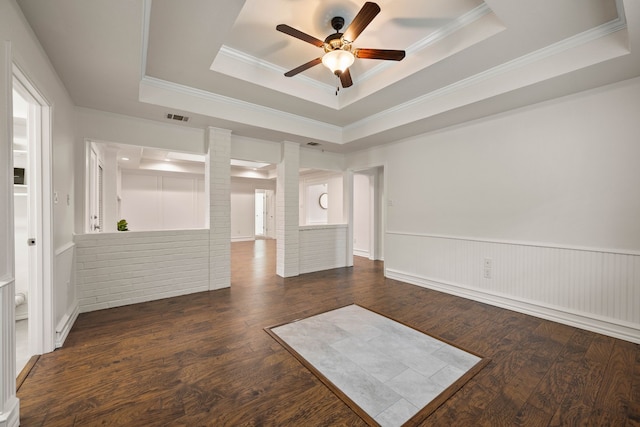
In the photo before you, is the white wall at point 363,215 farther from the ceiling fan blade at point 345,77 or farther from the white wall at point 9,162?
the white wall at point 9,162

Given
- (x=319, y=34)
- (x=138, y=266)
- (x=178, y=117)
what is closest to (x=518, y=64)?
(x=319, y=34)

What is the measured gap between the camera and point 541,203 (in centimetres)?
324

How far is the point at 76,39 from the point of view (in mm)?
2047

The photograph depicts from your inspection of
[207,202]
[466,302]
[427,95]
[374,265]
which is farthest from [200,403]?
[374,265]

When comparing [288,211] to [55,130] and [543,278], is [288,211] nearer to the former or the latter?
[55,130]

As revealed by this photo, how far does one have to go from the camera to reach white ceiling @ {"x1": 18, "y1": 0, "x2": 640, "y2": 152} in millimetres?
2078

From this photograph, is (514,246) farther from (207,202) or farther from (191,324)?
(207,202)

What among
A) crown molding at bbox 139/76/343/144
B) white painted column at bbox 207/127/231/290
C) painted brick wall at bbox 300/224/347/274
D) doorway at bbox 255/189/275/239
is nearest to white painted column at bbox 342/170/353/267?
painted brick wall at bbox 300/224/347/274

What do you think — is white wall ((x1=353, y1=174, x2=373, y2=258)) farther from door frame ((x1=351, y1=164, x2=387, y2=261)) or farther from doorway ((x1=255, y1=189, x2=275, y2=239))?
doorway ((x1=255, y1=189, x2=275, y2=239))

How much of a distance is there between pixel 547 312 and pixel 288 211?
394 centimetres

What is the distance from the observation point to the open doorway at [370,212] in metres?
6.84

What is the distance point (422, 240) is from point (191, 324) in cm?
364

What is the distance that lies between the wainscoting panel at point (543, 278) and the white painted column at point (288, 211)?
2218 millimetres

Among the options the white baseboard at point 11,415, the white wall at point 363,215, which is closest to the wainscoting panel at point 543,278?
the white wall at point 363,215
